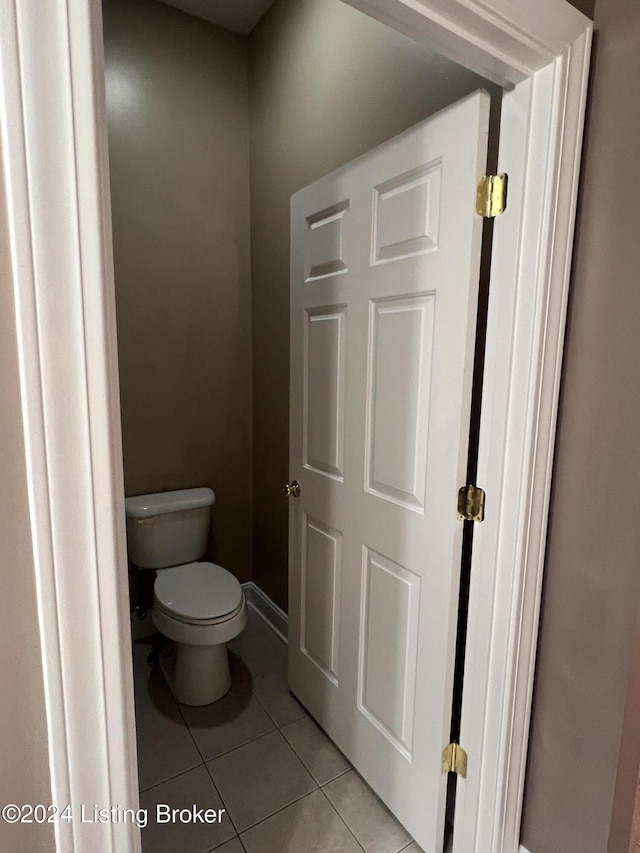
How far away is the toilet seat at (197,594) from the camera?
69.7 inches

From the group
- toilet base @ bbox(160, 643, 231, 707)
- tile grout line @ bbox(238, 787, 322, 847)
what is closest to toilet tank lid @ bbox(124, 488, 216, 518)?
toilet base @ bbox(160, 643, 231, 707)

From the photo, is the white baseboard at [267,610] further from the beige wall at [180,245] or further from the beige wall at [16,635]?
the beige wall at [16,635]

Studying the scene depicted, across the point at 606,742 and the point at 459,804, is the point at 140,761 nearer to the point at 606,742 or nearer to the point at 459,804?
the point at 459,804

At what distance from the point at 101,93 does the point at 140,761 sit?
1.91 m

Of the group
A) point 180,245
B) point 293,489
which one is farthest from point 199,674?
point 180,245

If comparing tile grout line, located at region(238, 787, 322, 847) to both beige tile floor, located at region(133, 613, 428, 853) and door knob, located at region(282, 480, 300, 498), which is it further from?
door knob, located at region(282, 480, 300, 498)

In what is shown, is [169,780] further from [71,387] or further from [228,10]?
[228,10]

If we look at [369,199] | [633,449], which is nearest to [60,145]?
[369,199]

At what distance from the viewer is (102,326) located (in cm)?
60

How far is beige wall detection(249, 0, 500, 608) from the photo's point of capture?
1463 mm

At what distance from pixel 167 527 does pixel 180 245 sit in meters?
1.24

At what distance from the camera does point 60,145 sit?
55 cm

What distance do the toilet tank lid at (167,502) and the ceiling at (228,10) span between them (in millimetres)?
2043

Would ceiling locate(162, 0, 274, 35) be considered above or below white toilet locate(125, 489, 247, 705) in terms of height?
above
